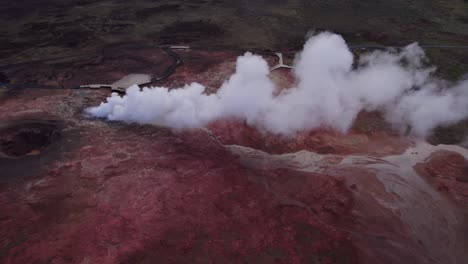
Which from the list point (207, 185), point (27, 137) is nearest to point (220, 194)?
point (207, 185)

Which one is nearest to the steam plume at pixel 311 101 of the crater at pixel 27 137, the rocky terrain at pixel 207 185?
the rocky terrain at pixel 207 185

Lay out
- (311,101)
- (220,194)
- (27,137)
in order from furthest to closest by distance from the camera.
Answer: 1. (311,101)
2. (27,137)
3. (220,194)

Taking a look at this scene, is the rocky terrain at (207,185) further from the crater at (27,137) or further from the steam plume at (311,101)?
the steam plume at (311,101)

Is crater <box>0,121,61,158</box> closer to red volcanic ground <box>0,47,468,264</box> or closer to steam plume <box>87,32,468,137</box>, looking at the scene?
red volcanic ground <box>0,47,468,264</box>

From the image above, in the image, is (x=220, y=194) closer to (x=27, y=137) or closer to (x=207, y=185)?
(x=207, y=185)

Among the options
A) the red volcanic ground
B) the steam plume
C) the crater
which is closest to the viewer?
the red volcanic ground

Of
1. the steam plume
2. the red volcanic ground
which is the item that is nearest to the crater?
the red volcanic ground
